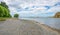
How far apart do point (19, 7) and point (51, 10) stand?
1073 mm

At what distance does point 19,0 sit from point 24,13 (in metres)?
0.45

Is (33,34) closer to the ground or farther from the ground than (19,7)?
closer to the ground

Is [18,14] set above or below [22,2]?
below

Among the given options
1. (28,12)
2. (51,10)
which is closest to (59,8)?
(51,10)

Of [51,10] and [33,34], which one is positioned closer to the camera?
[33,34]

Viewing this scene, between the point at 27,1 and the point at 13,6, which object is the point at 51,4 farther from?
the point at 13,6

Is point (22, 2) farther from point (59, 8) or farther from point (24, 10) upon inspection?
point (59, 8)

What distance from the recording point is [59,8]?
6.31 m

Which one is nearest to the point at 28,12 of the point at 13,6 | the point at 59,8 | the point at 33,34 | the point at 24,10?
the point at 24,10

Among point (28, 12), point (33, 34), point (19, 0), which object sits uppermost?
point (19, 0)

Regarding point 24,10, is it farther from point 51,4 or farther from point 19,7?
point 51,4

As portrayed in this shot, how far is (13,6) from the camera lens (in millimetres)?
6043

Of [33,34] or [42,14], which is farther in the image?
[42,14]

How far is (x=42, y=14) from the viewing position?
6.24 metres
